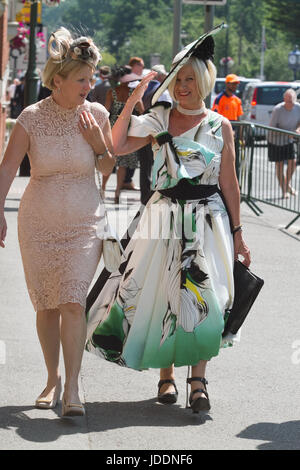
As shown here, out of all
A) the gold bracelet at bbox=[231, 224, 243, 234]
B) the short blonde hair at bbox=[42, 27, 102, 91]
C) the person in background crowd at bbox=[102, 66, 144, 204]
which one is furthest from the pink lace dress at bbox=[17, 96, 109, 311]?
the person in background crowd at bbox=[102, 66, 144, 204]

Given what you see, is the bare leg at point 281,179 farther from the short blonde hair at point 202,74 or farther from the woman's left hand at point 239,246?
the short blonde hair at point 202,74

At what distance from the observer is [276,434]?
18.0ft

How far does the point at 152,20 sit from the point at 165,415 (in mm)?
115948

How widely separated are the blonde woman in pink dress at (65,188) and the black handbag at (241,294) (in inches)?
29.8

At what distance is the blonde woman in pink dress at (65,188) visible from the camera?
5.59 metres

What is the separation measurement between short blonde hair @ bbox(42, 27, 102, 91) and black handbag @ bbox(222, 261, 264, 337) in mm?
1306

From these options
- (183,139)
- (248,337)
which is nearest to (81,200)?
(183,139)

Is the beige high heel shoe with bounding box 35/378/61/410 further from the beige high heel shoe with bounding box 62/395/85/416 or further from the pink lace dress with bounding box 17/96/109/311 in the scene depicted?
the pink lace dress with bounding box 17/96/109/311

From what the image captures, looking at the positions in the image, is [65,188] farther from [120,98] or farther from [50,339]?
[120,98]

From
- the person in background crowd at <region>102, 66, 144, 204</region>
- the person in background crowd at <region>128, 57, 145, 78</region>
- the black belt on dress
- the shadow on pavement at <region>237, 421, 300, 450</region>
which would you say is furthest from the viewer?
the person in background crowd at <region>128, 57, 145, 78</region>

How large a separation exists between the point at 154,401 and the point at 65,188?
124 centimetres

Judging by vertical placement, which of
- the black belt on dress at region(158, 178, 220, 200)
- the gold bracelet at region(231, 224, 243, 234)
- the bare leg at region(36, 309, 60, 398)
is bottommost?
Result: the bare leg at region(36, 309, 60, 398)

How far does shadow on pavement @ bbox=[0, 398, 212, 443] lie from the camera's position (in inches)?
211
